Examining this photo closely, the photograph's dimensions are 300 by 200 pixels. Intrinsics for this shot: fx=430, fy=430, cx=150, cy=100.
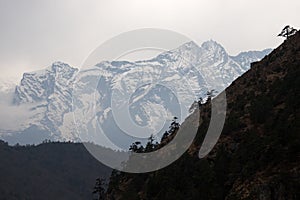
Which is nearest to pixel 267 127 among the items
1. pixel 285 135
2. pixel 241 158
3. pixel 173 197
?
pixel 241 158

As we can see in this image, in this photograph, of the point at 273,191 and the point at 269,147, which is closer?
the point at 273,191

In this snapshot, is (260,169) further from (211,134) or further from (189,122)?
(189,122)

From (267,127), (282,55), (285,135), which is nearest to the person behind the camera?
(285,135)

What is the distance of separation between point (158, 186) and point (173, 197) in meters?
15.1

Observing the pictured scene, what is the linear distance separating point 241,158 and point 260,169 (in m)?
7.24

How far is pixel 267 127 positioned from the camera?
213ft

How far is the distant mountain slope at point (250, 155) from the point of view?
48469mm

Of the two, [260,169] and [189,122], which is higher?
[189,122]

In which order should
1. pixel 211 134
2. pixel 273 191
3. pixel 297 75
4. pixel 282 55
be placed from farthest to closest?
1. pixel 282 55
2. pixel 211 134
3. pixel 297 75
4. pixel 273 191

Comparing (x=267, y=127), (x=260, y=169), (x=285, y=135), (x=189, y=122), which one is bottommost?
(x=260, y=169)

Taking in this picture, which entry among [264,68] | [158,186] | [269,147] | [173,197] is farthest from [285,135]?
[264,68]

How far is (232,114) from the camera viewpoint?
84188 millimetres

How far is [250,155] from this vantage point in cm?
5750

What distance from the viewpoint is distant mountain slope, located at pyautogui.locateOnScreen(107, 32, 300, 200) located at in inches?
1908
